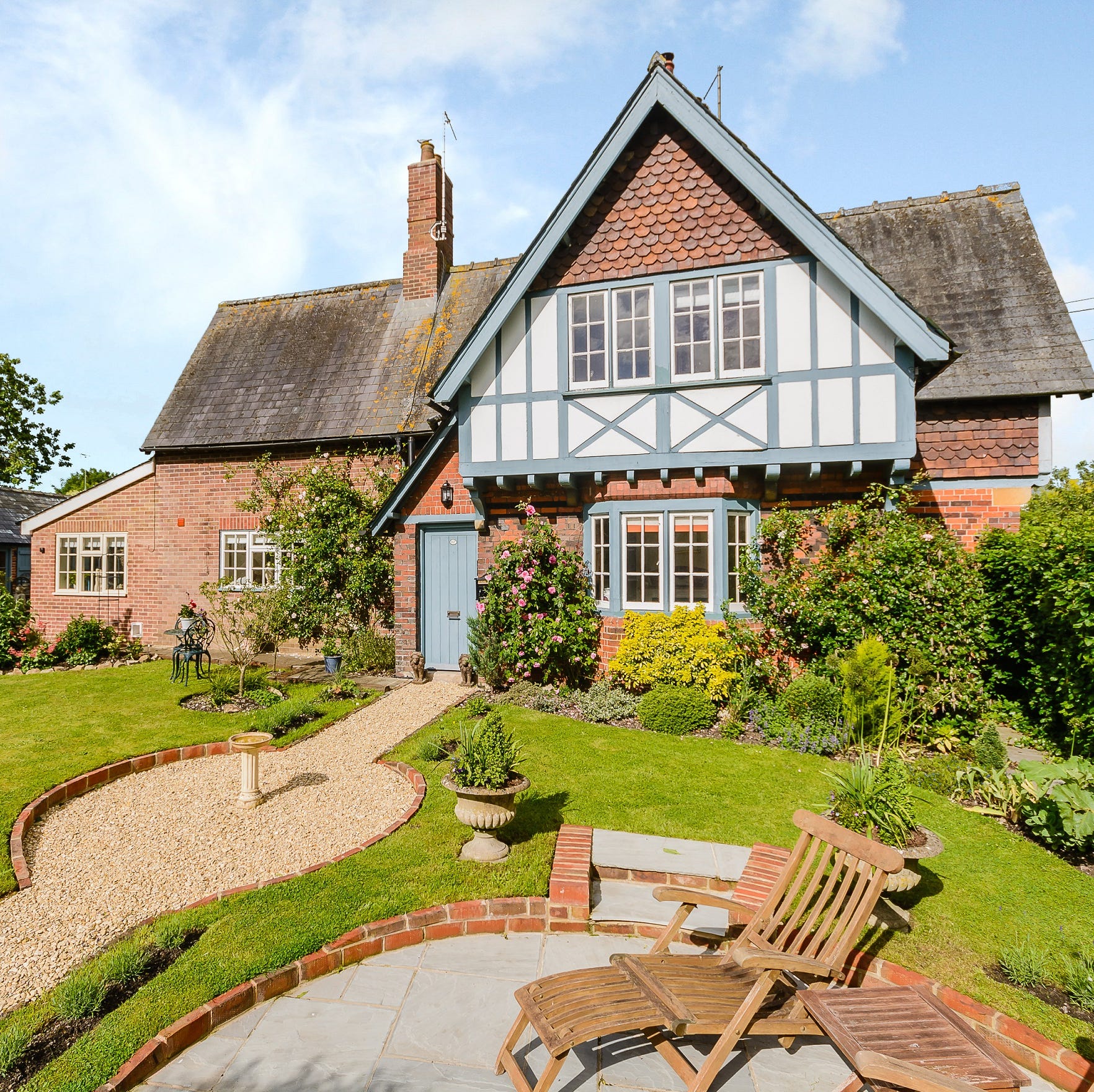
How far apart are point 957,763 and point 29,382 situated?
3740 cm

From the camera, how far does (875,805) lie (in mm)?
4941

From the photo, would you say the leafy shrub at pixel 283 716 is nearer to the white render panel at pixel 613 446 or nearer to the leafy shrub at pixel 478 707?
the leafy shrub at pixel 478 707

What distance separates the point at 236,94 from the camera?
6.97m

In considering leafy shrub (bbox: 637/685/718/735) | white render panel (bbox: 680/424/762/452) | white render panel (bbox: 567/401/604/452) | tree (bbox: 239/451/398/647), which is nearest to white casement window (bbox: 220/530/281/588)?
tree (bbox: 239/451/398/647)

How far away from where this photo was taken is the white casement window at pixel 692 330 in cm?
1041

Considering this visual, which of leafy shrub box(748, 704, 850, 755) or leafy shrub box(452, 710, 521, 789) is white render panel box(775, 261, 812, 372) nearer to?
leafy shrub box(748, 704, 850, 755)

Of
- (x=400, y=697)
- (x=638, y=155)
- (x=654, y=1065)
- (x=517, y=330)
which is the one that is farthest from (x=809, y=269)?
(x=654, y=1065)

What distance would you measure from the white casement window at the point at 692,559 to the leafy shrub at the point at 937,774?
3.64 meters

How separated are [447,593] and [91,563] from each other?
10.3 m

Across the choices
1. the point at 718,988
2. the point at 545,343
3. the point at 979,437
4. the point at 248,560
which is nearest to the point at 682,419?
the point at 545,343

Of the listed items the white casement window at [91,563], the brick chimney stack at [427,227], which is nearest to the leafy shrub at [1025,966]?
the brick chimney stack at [427,227]

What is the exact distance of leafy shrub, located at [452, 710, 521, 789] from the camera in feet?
17.9

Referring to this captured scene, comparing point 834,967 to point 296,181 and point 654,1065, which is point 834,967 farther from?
point 296,181

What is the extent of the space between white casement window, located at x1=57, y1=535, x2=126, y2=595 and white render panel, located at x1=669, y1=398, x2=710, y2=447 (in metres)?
13.7
